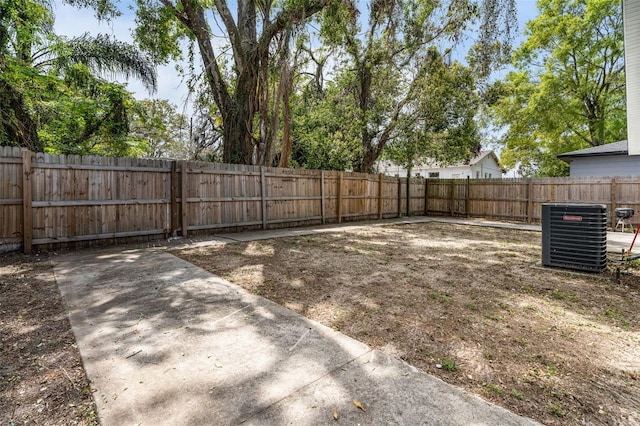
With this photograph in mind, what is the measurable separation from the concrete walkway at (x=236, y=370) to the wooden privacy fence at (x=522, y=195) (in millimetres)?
12090

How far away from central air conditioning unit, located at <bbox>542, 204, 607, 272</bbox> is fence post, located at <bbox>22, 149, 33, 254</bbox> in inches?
322

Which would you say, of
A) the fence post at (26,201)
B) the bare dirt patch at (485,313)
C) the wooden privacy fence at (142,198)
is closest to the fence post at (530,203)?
the bare dirt patch at (485,313)

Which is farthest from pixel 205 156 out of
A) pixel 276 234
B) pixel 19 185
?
pixel 19 185

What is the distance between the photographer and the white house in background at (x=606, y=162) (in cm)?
1137

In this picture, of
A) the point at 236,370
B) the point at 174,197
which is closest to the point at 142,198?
the point at 174,197

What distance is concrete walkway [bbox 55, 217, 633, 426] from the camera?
1.59 m

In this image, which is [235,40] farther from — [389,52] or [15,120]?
[389,52]

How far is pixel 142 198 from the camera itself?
6590 mm

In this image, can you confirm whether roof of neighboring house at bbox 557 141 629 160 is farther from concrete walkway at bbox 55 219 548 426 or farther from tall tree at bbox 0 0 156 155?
tall tree at bbox 0 0 156 155

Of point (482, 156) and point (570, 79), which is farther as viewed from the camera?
point (482, 156)

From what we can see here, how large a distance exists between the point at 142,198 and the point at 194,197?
1.07 m

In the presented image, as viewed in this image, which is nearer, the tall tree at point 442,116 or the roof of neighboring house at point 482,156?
the tall tree at point 442,116

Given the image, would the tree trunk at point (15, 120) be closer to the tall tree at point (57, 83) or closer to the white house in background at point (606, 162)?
the tall tree at point (57, 83)

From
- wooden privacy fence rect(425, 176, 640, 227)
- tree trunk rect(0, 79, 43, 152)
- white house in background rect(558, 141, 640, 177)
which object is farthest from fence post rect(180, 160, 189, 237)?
white house in background rect(558, 141, 640, 177)
